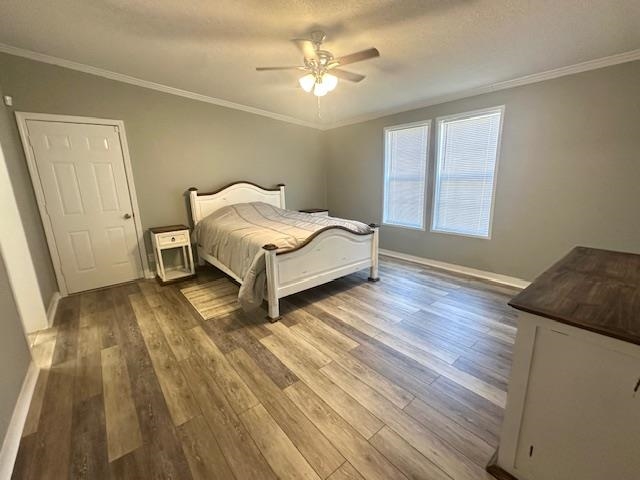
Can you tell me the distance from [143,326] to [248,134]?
3214 millimetres

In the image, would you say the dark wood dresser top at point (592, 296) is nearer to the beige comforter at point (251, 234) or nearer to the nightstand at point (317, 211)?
the beige comforter at point (251, 234)

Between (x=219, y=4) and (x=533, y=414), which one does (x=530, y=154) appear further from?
(x=219, y=4)

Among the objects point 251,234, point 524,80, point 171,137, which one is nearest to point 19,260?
point 251,234

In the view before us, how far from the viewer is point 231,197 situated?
4.21m

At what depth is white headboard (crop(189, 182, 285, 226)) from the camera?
3.88 m

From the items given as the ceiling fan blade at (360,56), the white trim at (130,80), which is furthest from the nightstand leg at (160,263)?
the ceiling fan blade at (360,56)

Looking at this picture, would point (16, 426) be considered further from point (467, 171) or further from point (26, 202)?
point (467, 171)

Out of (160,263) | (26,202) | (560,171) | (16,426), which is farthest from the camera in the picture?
(160,263)

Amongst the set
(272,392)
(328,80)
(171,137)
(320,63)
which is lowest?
(272,392)

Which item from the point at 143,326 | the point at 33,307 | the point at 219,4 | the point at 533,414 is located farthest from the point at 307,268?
the point at 33,307

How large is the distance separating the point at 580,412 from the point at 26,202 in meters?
4.37

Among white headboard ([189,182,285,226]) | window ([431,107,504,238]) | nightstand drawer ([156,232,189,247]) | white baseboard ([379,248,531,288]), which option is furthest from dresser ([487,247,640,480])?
white headboard ([189,182,285,226])

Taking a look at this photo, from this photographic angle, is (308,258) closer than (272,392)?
No

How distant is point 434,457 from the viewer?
4.22 ft
